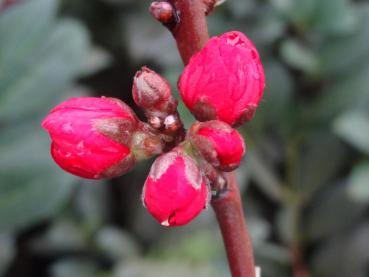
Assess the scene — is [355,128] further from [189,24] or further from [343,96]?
[189,24]

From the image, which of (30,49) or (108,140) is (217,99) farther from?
(30,49)

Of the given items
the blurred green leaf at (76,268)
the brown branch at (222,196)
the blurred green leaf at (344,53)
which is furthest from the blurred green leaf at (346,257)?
the brown branch at (222,196)

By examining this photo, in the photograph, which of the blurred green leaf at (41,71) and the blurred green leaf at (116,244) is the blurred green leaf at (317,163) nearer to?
the blurred green leaf at (116,244)

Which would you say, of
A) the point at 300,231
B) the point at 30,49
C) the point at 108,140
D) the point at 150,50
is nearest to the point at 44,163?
the point at 30,49

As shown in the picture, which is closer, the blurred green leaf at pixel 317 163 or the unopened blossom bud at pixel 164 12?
the unopened blossom bud at pixel 164 12

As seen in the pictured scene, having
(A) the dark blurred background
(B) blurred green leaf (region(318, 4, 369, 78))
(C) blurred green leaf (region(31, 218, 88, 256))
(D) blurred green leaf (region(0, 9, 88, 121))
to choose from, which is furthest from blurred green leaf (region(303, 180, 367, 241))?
(D) blurred green leaf (region(0, 9, 88, 121))
